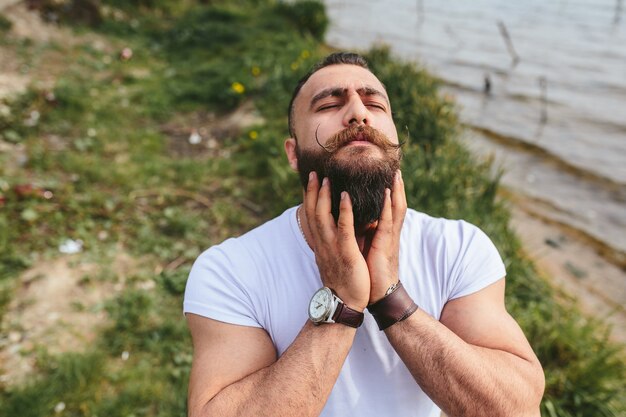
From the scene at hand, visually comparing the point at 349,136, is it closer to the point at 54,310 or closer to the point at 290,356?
the point at 290,356

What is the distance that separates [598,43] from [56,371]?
48.6 feet

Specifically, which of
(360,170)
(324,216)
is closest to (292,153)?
(360,170)

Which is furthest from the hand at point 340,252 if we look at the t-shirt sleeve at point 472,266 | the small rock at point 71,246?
the small rock at point 71,246

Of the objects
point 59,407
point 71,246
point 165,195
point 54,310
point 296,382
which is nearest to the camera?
point 296,382

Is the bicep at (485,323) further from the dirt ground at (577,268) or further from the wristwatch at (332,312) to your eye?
the dirt ground at (577,268)

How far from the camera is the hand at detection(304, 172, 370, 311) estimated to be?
166 cm

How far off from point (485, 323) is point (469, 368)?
0.82 ft

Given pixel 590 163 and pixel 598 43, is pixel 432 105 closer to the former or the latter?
Answer: pixel 590 163

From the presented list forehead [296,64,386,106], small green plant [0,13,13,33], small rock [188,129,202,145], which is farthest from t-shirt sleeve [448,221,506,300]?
small green plant [0,13,13,33]

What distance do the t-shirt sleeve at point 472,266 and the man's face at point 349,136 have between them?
41 cm

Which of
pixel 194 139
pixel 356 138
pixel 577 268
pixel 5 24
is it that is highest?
pixel 356 138

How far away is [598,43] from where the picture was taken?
1247cm

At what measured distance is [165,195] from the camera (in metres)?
4.56

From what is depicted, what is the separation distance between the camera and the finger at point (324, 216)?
5.77 feet
